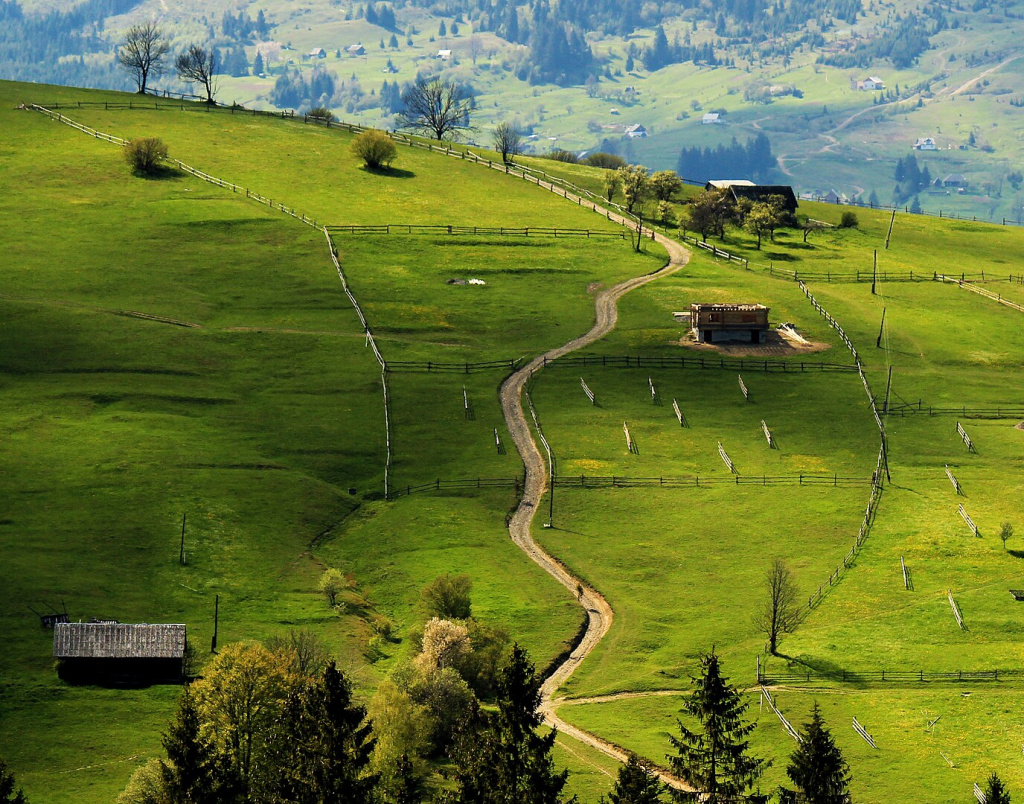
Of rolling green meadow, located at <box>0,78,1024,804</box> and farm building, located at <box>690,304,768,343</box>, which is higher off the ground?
farm building, located at <box>690,304,768,343</box>

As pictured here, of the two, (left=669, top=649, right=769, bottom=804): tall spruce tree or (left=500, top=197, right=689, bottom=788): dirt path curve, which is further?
(left=500, top=197, right=689, bottom=788): dirt path curve

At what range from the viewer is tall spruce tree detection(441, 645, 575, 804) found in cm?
6719

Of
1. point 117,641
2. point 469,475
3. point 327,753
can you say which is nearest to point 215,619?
point 117,641

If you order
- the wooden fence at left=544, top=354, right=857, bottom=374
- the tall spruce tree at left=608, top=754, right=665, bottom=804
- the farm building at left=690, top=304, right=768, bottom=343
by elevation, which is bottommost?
the tall spruce tree at left=608, top=754, right=665, bottom=804

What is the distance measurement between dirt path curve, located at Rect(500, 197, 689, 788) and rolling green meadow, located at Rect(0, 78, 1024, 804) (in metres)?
1.21

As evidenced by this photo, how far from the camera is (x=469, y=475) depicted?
135000 mm

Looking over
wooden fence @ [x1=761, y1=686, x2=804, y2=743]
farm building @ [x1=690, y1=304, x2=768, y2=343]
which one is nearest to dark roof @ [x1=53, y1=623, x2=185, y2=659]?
wooden fence @ [x1=761, y1=686, x2=804, y2=743]

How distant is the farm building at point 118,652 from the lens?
93500 mm

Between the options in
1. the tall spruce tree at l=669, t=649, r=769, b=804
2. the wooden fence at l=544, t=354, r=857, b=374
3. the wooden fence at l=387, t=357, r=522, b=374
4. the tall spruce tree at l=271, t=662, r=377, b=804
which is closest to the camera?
the tall spruce tree at l=271, t=662, r=377, b=804

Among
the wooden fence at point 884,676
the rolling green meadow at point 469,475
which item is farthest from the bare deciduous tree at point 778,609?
the wooden fence at point 884,676

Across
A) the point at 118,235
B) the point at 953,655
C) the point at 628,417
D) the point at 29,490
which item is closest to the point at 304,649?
the point at 29,490

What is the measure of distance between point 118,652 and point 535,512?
44.9 metres

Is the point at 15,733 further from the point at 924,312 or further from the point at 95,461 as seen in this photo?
the point at 924,312

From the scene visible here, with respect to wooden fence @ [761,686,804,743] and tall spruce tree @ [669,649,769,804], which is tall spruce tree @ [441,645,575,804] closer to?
tall spruce tree @ [669,649,769,804]
